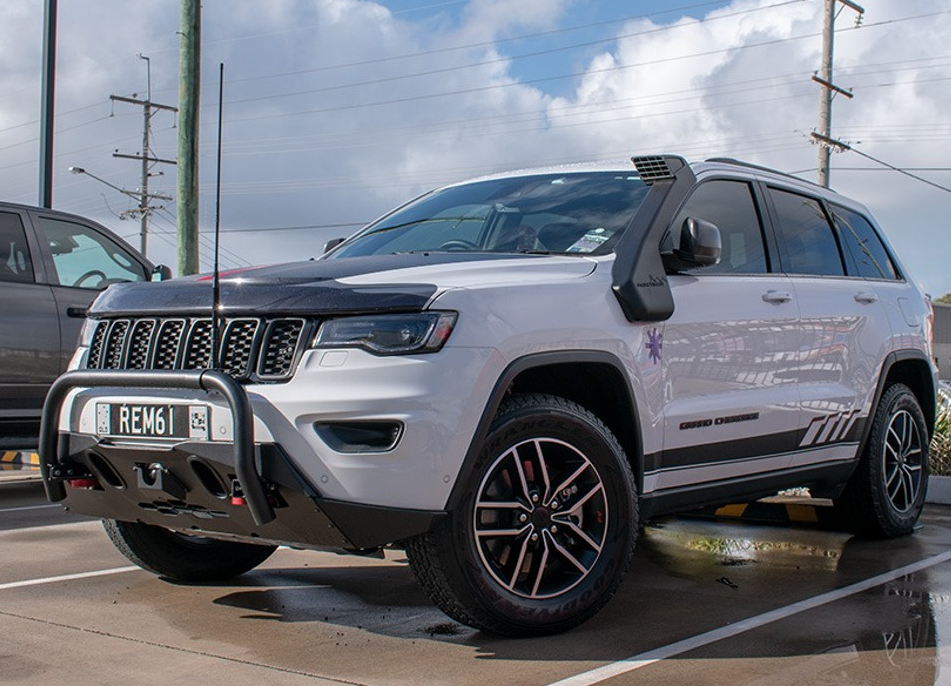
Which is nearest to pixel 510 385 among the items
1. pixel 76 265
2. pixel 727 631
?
pixel 727 631

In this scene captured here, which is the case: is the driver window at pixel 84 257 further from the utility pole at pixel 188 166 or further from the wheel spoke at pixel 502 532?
the wheel spoke at pixel 502 532

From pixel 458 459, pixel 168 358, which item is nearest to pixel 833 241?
pixel 458 459

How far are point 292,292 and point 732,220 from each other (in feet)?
7.86

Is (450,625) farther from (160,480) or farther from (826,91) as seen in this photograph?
(826,91)

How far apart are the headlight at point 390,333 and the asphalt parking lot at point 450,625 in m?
1.03

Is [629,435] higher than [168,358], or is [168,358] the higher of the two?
[168,358]

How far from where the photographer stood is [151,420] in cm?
412

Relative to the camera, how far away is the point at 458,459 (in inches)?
155

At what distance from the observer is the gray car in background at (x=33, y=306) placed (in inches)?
323

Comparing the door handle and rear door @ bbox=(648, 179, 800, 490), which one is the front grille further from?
the door handle

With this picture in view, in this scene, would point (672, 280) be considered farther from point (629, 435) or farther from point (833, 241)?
point (833, 241)

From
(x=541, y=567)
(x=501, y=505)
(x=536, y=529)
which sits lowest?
(x=541, y=567)

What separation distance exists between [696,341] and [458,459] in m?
1.43

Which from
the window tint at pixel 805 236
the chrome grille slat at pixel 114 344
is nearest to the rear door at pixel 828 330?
the window tint at pixel 805 236
